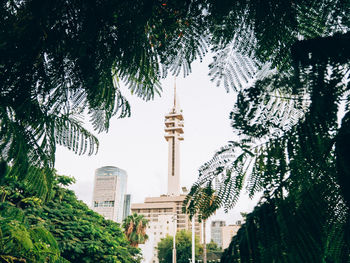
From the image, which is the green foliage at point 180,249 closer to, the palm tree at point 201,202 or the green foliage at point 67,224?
the green foliage at point 67,224

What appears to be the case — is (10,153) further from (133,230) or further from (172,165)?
(172,165)

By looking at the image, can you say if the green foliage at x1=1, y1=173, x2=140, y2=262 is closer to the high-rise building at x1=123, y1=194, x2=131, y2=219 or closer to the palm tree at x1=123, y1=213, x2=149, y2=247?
the palm tree at x1=123, y1=213, x2=149, y2=247

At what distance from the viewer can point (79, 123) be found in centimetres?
104

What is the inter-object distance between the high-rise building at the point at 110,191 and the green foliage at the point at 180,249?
128623 mm

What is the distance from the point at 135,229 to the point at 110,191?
148394mm

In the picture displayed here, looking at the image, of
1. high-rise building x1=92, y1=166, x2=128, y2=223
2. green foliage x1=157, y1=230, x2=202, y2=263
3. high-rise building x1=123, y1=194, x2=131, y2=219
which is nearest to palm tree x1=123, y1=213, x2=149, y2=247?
green foliage x1=157, y1=230, x2=202, y2=263

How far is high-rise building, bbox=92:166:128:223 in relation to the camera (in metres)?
163

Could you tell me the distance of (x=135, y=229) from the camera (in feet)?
83.3

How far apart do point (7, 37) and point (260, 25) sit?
66 cm

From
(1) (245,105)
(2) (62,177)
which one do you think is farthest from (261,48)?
(2) (62,177)

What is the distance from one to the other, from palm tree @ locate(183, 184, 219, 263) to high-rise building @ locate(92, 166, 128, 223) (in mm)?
165568

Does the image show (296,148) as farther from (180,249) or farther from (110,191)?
(110,191)

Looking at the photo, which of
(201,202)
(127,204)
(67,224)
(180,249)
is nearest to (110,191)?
(127,204)

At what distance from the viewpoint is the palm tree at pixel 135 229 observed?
24844 millimetres
